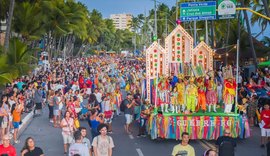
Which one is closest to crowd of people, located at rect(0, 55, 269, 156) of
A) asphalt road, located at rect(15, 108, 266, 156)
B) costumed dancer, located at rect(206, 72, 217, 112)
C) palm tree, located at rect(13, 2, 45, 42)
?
asphalt road, located at rect(15, 108, 266, 156)

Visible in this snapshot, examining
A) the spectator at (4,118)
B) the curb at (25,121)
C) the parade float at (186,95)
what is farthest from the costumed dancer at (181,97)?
the spectator at (4,118)

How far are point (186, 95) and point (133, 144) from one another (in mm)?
2928

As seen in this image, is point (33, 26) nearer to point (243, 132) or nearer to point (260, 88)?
point (260, 88)

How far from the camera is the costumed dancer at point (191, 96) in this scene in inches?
674

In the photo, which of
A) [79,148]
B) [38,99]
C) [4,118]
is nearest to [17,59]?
[38,99]

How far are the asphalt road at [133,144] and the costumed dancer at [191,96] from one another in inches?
53.6

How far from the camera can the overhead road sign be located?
1998cm

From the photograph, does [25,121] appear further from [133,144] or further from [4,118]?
[133,144]

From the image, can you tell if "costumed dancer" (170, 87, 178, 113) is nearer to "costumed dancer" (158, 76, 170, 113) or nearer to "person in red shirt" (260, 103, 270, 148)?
"costumed dancer" (158, 76, 170, 113)

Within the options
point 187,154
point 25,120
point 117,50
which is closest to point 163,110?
point 25,120

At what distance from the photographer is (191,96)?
675 inches

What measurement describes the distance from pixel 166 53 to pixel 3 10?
1973 cm

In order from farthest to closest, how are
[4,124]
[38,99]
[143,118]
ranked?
1. [38,99]
2. [143,118]
3. [4,124]

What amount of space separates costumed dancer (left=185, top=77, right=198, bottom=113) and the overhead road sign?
3.99 m
